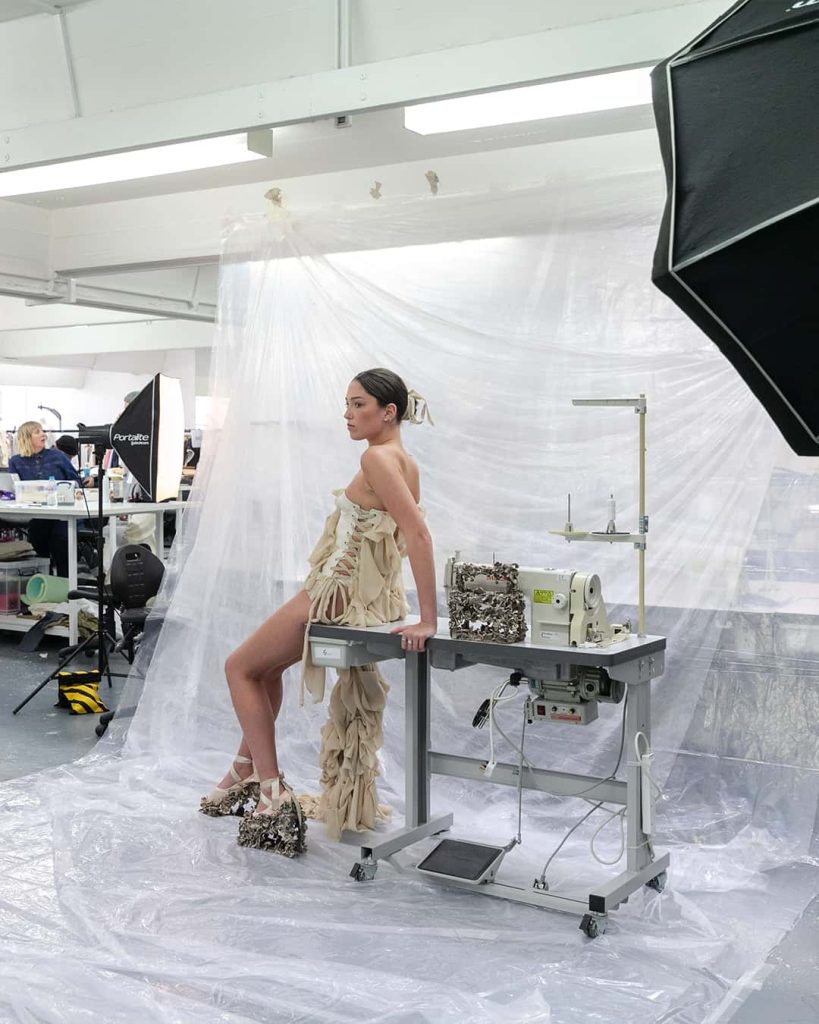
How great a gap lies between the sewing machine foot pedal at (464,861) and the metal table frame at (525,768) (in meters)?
0.03

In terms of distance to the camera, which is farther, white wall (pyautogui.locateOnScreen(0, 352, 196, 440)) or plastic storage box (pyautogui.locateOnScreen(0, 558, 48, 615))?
white wall (pyautogui.locateOnScreen(0, 352, 196, 440))

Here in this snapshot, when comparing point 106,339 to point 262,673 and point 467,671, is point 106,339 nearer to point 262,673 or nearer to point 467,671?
point 467,671

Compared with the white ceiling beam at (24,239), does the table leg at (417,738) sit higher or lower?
lower

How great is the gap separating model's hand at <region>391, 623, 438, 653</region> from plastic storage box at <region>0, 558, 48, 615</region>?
197 inches

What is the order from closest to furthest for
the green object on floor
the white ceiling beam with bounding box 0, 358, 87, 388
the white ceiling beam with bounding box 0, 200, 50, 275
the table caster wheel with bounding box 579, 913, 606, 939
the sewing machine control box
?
the table caster wheel with bounding box 579, 913, 606, 939
the sewing machine control box
the white ceiling beam with bounding box 0, 200, 50, 275
the green object on floor
the white ceiling beam with bounding box 0, 358, 87, 388

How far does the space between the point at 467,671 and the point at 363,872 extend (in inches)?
44.7

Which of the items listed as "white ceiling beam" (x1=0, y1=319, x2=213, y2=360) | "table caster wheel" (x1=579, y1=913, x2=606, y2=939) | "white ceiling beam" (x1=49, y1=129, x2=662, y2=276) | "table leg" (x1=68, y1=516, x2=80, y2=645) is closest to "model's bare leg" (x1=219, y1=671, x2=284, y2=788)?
"table caster wheel" (x1=579, y1=913, x2=606, y2=939)

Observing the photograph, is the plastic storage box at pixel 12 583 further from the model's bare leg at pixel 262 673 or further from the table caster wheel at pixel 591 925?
the table caster wheel at pixel 591 925

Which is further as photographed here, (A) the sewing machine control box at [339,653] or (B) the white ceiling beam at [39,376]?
(B) the white ceiling beam at [39,376]

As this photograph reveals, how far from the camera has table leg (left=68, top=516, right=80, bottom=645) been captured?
→ 6.94 metres

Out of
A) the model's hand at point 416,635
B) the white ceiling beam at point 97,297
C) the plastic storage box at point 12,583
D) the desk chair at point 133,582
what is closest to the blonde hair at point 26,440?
the white ceiling beam at point 97,297

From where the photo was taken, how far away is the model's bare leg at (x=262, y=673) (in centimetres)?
378

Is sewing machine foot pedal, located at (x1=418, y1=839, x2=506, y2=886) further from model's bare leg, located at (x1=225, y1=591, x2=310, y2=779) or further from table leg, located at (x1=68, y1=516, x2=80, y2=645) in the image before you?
table leg, located at (x1=68, y1=516, x2=80, y2=645)

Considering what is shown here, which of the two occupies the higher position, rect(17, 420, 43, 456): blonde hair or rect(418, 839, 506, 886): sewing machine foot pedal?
rect(17, 420, 43, 456): blonde hair
